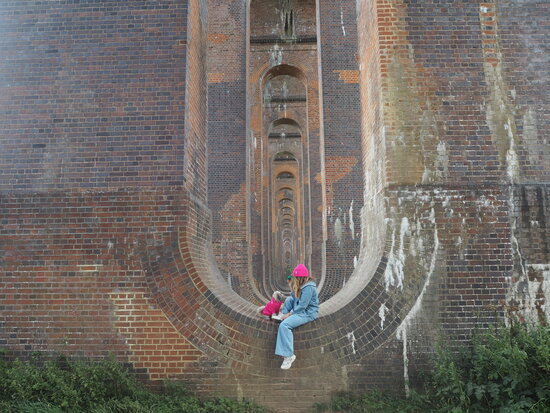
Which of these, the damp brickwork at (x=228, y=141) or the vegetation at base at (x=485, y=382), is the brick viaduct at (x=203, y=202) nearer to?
the vegetation at base at (x=485, y=382)

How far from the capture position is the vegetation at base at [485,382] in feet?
13.4

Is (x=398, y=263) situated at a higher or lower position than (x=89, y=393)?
higher

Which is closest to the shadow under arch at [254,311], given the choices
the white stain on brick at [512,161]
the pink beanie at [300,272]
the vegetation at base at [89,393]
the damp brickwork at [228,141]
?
the vegetation at base at [89,393]

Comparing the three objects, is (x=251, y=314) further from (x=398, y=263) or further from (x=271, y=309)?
(x=398, y=263)

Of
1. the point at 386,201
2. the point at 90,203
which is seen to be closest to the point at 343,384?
the point at 386,201

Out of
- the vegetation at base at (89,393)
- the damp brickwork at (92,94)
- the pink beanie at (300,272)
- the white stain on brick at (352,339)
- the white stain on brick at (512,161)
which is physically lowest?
the vegetation at base at (89,393)

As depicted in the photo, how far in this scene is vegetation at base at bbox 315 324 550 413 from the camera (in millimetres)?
4070

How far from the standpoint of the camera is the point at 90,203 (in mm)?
5418

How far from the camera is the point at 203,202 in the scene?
6.55m

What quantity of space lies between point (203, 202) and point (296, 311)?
93.6 inches

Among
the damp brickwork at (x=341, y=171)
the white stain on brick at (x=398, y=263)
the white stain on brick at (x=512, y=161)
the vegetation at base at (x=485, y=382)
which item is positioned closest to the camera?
the vegetation at base at (x=485, y=382)

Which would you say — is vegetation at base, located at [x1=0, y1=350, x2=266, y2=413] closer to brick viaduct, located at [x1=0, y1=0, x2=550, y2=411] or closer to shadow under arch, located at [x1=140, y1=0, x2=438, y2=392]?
brick viaduct, located at [x1=0, y1=0, x2=550, y2=411]

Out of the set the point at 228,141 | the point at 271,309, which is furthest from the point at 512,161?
the point at 228,141

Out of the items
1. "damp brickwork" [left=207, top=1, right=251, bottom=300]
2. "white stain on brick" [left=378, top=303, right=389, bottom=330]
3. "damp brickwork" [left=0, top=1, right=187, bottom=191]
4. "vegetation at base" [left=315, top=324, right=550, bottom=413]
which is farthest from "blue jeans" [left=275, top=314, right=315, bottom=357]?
"damp brickwork" [left=207, top=1, right=251, bottom=300]
